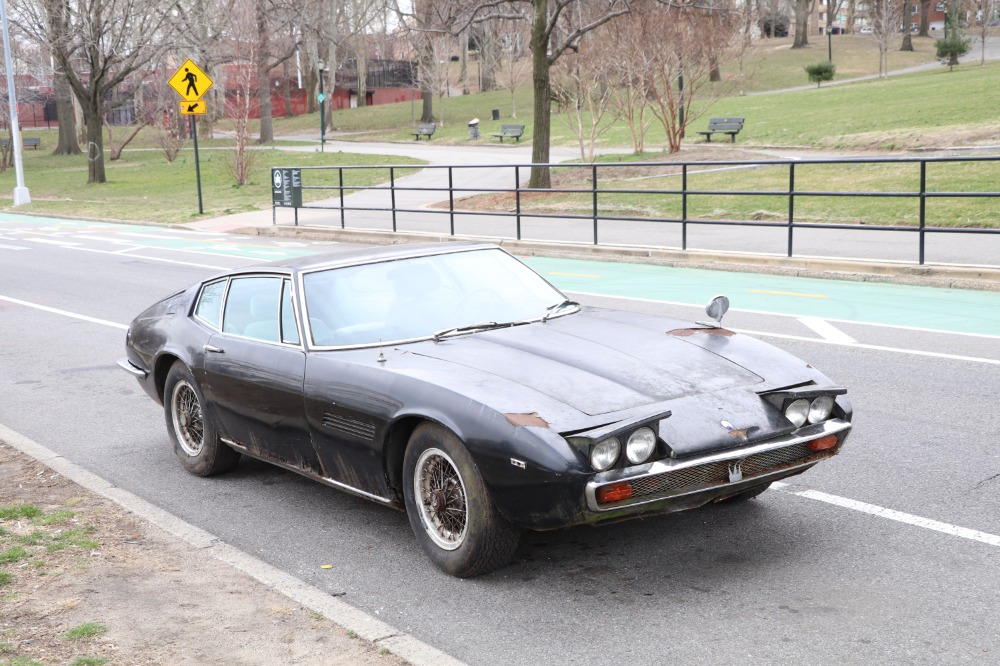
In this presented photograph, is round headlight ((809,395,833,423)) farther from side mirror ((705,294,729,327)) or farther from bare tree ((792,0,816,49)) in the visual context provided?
bare tree ((792,0,816,49))

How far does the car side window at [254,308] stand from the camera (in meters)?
6.08

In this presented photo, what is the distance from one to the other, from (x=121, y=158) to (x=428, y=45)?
70.0 ft

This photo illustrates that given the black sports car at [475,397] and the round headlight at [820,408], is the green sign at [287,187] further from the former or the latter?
the round headlight at [820,408]

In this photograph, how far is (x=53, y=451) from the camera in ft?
24.3

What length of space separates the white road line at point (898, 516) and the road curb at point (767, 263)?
8.35 meters

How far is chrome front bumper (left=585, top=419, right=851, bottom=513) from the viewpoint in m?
4.44

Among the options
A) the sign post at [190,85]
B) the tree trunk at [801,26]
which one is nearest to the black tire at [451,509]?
the sign post at [190,85]

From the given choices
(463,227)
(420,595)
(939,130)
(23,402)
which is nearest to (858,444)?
(420,595)

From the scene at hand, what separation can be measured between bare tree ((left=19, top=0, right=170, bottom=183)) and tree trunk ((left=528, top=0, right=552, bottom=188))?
19.4 meters

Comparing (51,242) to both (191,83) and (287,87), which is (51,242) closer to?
(191,83)

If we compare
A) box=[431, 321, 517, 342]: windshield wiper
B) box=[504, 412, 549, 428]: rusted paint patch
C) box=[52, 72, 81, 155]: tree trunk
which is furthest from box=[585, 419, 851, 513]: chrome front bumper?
box=[52, 72, 81, 155]: tree trunk

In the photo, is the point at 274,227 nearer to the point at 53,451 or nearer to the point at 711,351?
the point at 53,451

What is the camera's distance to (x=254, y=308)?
6.30 meters

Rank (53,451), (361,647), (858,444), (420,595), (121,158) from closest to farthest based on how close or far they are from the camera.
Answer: (361,647) < (420,595) < (858,444) < (53,451) < (121,158)
